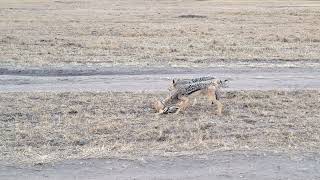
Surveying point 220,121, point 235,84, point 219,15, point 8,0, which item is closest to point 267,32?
point 219,15

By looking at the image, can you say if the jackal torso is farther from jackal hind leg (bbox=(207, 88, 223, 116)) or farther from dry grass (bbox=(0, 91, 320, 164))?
dry grass (bbox=(0, 91, 320, 164))

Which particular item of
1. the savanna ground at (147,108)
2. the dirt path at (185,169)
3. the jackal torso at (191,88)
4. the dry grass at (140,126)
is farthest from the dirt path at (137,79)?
the dirt path at (185,169)

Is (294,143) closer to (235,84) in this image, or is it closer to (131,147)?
(131,147)

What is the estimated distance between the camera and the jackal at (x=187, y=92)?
40.9ft

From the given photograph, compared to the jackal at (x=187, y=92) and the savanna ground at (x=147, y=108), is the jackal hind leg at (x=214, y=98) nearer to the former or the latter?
the jackal at (x=187, y=92)

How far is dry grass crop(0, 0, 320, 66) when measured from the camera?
70.5ft

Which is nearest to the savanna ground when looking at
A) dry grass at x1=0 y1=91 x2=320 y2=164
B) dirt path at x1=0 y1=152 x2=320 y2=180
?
dry grass at x1=0 y1=91 x2=320 y2=164

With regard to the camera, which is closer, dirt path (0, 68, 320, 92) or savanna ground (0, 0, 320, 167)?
savanna ground (0, 0, 320, 167)

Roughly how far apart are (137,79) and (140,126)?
5.96 m

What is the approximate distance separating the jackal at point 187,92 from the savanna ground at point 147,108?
0.95ft

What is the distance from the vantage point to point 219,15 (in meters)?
40.6

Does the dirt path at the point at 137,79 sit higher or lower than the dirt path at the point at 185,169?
lower

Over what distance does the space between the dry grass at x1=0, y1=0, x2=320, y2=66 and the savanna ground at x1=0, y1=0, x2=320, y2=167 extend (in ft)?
0.16

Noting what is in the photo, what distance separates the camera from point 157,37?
1095 inches
